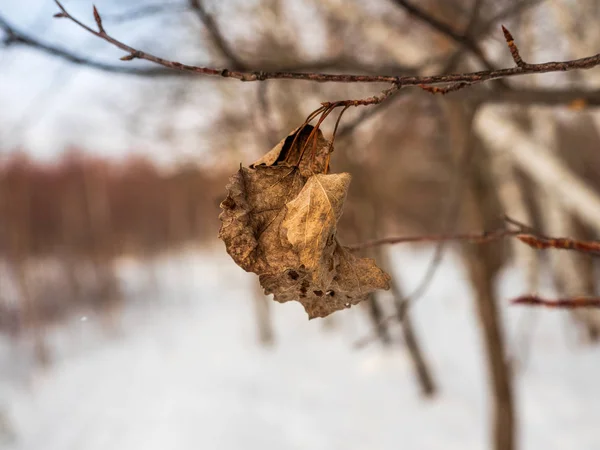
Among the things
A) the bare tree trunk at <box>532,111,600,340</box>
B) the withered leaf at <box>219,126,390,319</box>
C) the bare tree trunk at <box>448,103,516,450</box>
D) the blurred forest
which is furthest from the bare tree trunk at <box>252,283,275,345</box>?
the withered leaf at <box>219,126,390,319</box>

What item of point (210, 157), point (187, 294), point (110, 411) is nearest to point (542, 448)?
point (110, 411)

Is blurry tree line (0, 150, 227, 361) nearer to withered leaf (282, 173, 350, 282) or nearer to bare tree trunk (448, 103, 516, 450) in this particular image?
bare tree trunk (448, 103, 516, 450)

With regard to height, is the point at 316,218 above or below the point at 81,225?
below

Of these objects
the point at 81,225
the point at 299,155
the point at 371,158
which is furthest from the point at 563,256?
the point at 81,225

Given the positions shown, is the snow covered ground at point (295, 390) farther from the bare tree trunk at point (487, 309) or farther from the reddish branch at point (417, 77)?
the reddish branch at point (417, 77)

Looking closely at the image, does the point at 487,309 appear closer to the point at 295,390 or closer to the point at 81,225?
the point at 295,390

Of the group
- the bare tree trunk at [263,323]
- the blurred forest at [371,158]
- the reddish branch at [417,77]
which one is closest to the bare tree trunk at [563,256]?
the blurred forest at [371,158]

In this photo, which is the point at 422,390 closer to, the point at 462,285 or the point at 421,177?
the point at 462,285
